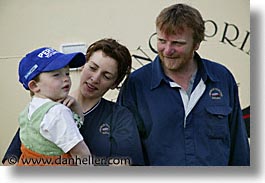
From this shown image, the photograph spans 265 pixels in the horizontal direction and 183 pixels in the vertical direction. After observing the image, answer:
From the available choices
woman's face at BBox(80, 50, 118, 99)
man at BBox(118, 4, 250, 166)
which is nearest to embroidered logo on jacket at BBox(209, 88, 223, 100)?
man at BBox(118, 4, 250, 166)

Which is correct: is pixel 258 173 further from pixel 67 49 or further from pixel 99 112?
pixel 67 49

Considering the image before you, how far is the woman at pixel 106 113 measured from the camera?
422 cm

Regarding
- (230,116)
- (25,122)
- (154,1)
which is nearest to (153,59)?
(154,1)

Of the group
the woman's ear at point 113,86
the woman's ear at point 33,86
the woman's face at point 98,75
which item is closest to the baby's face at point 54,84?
the woman's ear at point 33,86

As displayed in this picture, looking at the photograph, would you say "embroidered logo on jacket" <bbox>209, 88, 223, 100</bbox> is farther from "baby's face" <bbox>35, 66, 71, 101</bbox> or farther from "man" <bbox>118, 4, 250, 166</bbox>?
"baby's face" <bbox>35, 66, 71, 101</bbox>

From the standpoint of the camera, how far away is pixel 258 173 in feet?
13.8

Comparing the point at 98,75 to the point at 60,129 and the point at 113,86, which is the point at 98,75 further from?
the point at 60,129

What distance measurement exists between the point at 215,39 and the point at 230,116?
546 mm

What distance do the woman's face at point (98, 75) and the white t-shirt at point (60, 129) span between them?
0.25 metres

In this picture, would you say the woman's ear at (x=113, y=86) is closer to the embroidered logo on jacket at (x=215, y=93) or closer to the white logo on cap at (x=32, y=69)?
the white logo on cap at (x=32, y=69)

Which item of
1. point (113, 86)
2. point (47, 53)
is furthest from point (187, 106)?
point (47, 53)

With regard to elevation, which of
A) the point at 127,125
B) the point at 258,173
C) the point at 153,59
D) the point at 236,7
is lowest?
the point at 258,173

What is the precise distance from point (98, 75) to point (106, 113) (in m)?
0.28

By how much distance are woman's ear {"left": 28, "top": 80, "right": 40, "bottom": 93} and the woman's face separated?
0.31 meters
